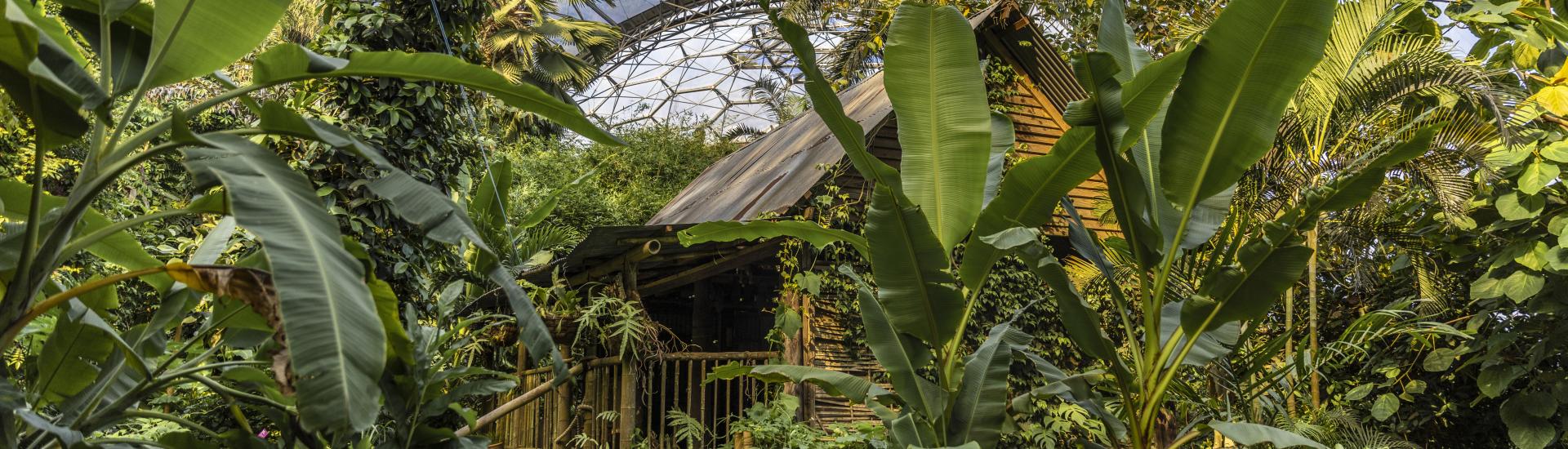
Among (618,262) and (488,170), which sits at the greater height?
(488,170)

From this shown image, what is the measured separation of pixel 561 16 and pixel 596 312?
18.5 m

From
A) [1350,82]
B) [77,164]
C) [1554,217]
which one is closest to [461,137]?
[1350,82]

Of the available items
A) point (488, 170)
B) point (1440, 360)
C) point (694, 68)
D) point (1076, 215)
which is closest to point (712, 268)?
point (488, 170)

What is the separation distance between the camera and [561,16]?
933 inches

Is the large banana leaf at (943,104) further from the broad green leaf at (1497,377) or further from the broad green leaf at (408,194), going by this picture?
the broad green leaf at (1497,377)

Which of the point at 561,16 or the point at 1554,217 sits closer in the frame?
the point at 1554,217

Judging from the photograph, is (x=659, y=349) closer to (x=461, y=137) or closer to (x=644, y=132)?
(x=461, y=137)

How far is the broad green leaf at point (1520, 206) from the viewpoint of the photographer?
18.9 ft

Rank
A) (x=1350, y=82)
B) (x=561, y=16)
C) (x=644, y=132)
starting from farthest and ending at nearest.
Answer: (x=561, y=16)
(x=644, y=132)
(x=1350, y=82)

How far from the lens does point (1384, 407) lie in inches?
268

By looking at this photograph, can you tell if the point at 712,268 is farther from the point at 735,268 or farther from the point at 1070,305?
the point at 1070,305

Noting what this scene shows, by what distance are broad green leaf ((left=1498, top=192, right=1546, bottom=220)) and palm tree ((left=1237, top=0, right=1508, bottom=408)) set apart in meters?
0.48

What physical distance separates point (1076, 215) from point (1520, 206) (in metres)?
3.61

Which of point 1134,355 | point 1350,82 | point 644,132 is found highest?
point 1350,82
